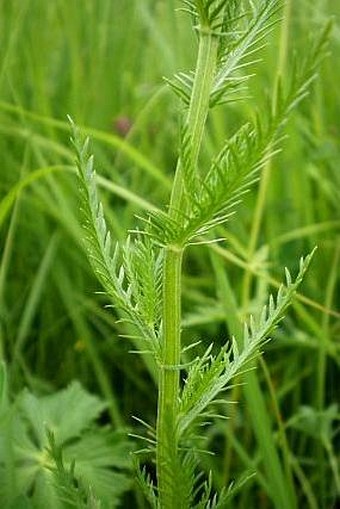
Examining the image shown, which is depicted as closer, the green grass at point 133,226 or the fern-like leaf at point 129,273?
the fern-like leaf at point 129,273

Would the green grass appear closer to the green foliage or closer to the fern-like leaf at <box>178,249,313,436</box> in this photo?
the green foliage

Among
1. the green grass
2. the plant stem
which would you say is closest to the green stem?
the plant stem

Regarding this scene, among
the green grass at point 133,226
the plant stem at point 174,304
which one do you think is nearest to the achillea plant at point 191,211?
the plant stem at point 174,304

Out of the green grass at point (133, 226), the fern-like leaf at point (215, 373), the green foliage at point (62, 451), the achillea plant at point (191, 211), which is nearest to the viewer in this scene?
the achillea plant at point (191, 211)

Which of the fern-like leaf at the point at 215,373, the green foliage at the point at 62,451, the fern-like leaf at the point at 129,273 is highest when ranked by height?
the fern-like leaf at the point at 129,273

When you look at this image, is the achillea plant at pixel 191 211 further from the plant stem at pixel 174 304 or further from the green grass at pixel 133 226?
the green grass at pixel 133 226

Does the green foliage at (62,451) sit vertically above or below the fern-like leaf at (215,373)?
below

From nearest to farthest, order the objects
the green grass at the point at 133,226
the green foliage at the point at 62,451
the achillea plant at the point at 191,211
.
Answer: the achillea plant at the point at 191,211
the green foliage at the point at 62,451
the green grass at the point at 133,226
